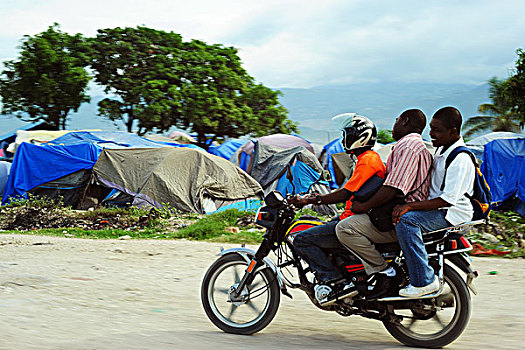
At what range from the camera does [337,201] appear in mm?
4383

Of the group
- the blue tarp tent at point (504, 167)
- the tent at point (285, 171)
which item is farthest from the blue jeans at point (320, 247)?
the tent at point (285, 171)

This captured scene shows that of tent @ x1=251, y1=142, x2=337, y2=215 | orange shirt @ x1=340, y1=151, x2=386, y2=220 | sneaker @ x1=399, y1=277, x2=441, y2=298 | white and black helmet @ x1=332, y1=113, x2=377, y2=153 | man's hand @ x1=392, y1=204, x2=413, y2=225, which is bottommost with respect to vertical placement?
tent @ x1=251, y1=142, x2=337, y2=215

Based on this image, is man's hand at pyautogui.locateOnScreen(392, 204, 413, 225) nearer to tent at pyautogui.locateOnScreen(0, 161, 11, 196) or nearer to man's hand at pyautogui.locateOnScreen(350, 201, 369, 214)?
man's hand at pyautogui.locateOnScreen(350, 201, 369, 214)

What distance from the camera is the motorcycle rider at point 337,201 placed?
14.4 feet

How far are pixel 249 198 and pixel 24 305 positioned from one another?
12.0 meters

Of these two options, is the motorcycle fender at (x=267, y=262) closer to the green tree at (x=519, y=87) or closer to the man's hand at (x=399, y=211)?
the man's hand at (x=399, y=211)

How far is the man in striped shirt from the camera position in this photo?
13.9 ft

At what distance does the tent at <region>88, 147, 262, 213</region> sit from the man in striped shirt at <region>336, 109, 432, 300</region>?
12.1 metres

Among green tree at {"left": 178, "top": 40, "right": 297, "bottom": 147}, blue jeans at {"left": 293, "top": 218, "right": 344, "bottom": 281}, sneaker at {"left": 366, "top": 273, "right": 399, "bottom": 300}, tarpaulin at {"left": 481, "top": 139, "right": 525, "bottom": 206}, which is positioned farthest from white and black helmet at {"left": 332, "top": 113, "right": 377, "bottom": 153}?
green tree at {"left": 178, "top": 40, "right": 297, "bottom": 147}

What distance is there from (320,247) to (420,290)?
88cm

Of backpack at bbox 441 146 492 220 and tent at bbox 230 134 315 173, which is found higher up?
backpack at bbox 441 146 492 220

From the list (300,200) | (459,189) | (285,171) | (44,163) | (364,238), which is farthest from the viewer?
(285,171)

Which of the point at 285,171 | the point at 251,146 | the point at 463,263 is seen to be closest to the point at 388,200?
the point at 463,263

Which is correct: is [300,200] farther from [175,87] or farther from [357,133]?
[175,87]
